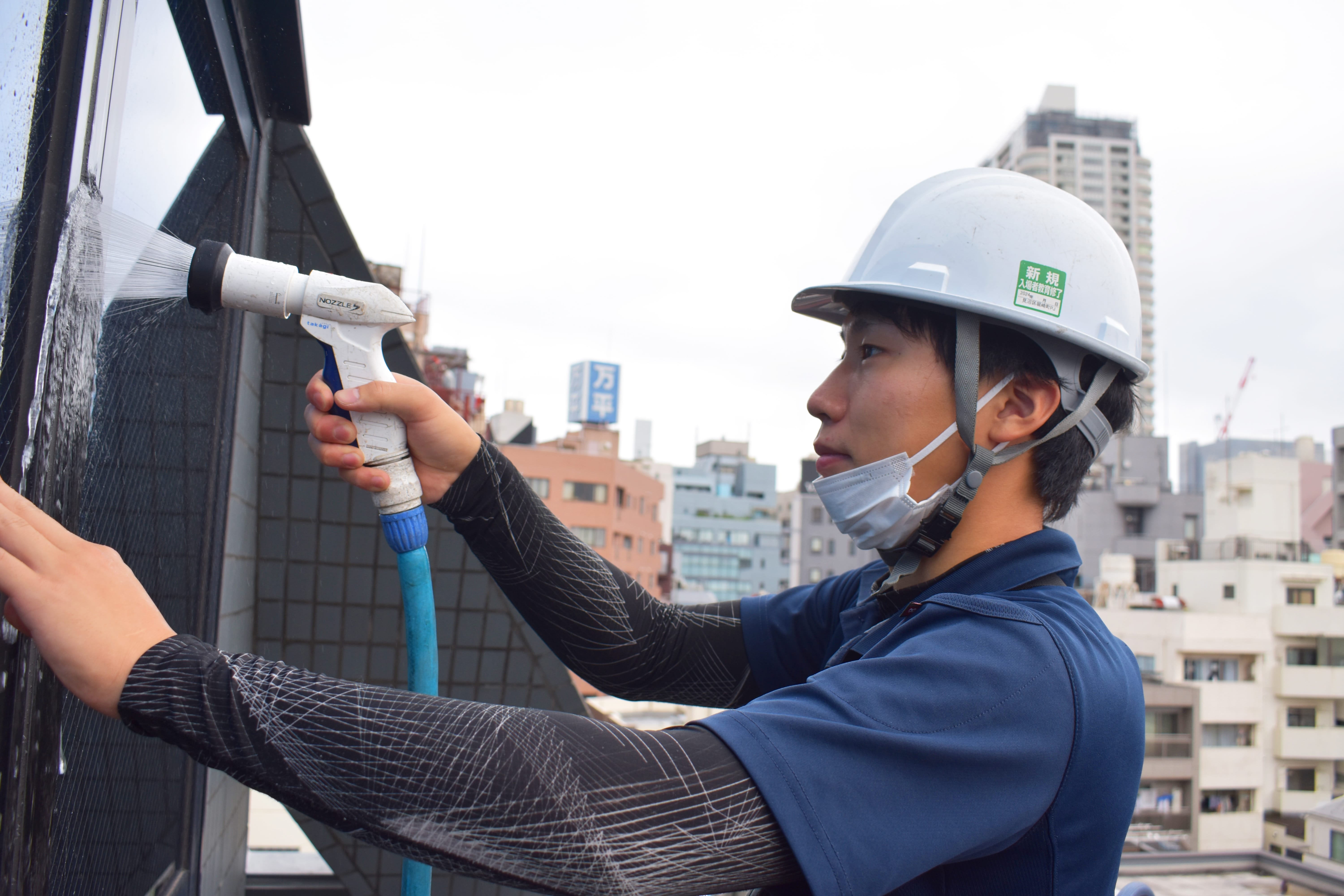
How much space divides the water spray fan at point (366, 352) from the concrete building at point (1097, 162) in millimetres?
109444

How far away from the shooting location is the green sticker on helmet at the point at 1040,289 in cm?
169

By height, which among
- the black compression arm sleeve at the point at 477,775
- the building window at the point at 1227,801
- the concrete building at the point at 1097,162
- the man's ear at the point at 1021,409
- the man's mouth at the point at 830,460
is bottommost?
the building window at the point at 1227,801

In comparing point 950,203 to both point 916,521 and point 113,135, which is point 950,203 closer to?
point 916,521

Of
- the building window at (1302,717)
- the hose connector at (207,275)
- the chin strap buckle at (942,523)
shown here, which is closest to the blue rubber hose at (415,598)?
the hose connector at (207,275)

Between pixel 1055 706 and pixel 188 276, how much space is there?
136 centimetres

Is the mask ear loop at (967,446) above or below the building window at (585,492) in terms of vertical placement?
below

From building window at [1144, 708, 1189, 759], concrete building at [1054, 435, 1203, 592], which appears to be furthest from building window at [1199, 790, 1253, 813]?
concrete building at [1054, 435, 1203, 592]

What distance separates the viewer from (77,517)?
3.99 ft

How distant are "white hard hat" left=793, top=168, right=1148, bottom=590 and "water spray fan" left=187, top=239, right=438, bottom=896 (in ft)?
2.84

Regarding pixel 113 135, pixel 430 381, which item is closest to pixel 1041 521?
pixel 113 135

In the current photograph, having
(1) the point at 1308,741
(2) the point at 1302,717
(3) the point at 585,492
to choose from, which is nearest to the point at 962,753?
(1) the point at 1308,741

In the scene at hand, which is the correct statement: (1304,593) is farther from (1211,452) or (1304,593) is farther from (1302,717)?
(1211,452)

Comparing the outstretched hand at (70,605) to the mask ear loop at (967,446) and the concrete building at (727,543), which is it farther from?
the concrete building at (727,543)

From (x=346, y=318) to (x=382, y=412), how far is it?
18cm
